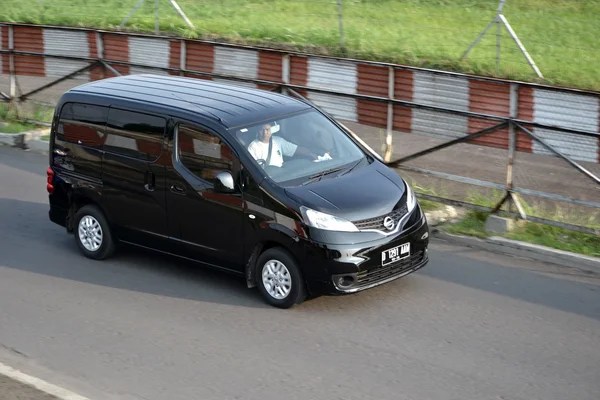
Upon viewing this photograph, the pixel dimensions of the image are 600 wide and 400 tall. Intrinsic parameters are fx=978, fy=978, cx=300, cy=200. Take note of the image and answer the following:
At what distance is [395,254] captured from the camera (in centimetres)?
882

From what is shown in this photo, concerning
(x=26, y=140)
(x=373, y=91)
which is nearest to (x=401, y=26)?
(x=373, y=91)

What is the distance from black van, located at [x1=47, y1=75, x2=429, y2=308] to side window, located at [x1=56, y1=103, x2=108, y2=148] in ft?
0.05

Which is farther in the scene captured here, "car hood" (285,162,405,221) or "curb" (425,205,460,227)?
"curb" (425,205,460,227)

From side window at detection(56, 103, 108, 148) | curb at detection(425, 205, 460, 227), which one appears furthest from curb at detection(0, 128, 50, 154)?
curb at detection(425, 205, 460, 227)

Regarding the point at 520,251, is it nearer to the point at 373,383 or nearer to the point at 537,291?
the point at 537,291

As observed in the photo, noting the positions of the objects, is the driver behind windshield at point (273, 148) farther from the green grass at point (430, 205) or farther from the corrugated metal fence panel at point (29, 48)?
the corrugated metal fence panel at point (29, 48)

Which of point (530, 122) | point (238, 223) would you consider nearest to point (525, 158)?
point (530, 122)

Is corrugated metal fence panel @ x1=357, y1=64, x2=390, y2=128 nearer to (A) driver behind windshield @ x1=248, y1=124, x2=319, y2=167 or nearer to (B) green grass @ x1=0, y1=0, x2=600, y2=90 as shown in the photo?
(A) driver behind windshield @ x1=248, y1=124, x2=319, y2=167

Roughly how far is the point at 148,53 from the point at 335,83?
149 inches

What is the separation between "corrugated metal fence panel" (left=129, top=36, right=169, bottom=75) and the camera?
15268 mm

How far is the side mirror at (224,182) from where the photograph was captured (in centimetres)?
894

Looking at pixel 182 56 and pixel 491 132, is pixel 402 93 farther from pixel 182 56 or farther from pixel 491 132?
pixel 182 56

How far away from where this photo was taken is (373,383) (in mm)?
7293

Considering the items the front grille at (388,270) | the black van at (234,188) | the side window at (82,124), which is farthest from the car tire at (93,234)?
the front grille at (388,270)
